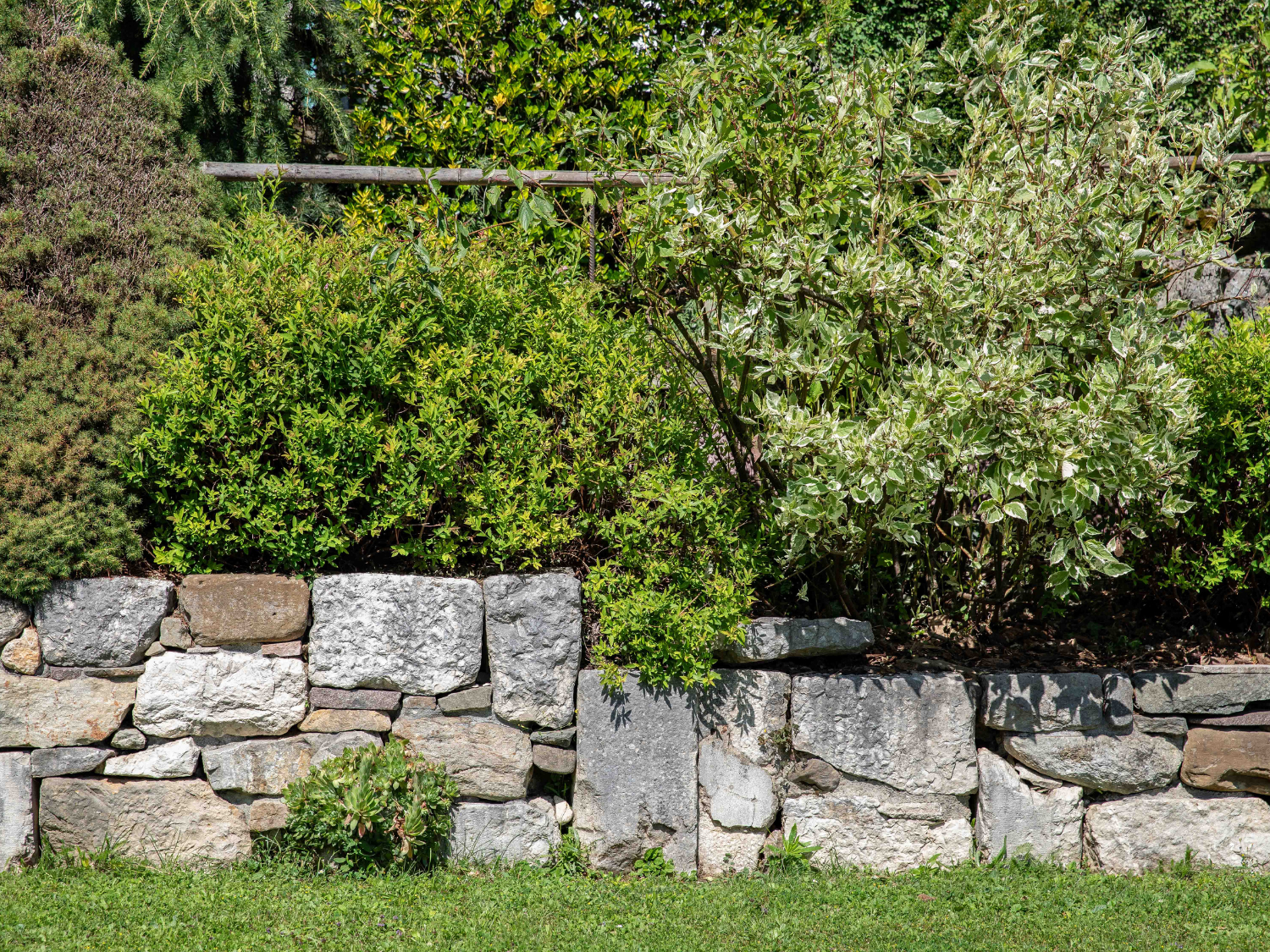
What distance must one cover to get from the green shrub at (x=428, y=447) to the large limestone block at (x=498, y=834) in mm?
662

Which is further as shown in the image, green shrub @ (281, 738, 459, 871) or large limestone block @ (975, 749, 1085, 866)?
large limestone block @ (975, 749, 1085, 866)

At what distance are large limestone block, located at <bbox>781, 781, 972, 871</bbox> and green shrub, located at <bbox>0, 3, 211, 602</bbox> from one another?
257 cm

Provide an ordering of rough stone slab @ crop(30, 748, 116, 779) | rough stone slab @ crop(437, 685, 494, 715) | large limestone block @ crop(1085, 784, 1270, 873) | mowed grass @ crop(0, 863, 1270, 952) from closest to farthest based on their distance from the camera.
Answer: mowed grass @ crop(0, 863, 1270, 952)
rough stone slab @ crop(30, 748, 116, 779)
rough stone slab @ crop(437, 685, 494, 715)
large limestone block @ crop(1085, 784, 1270, 873)

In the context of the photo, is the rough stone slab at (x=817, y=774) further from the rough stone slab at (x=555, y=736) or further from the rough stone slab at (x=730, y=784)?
the rough stone slab at (x=555, y=736)

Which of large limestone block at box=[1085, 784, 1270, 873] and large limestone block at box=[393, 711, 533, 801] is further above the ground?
large limestone block at box=[393, 711, 533, 801]

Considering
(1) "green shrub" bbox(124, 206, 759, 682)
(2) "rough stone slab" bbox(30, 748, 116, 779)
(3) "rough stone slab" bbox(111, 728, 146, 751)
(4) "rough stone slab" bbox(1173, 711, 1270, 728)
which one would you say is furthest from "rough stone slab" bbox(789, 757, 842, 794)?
(2) "rough stone slab" bbox(30, 748, 116, 779)

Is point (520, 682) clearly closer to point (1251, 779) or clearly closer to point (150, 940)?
point (150, 940)

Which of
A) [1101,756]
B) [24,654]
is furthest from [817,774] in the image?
[24,654]

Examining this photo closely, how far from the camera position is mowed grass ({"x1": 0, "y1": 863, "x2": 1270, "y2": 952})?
3.00 metres

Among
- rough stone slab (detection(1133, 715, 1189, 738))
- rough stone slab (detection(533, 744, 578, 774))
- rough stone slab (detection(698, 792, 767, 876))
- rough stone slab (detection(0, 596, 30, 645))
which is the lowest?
rough stone slab (detection(698, 792, 767, 876))

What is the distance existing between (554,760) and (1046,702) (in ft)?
5.84

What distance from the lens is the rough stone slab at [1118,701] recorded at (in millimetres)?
3555

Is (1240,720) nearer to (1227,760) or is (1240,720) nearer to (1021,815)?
(1227,760)

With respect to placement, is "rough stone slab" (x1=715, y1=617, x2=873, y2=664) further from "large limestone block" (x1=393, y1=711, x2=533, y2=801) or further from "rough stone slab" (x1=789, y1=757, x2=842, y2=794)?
"large limestone block" (x1=393, y1=711, x2=533, y2=801)
